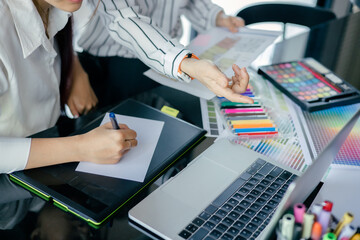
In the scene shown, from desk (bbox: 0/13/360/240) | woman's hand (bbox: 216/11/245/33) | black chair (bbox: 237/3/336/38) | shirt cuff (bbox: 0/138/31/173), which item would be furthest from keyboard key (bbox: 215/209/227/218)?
black chair (bbox: 237/3/336/38)

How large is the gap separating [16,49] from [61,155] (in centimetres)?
29

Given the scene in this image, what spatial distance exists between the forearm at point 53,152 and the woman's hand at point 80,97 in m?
0.41

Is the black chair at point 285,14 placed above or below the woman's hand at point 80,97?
above

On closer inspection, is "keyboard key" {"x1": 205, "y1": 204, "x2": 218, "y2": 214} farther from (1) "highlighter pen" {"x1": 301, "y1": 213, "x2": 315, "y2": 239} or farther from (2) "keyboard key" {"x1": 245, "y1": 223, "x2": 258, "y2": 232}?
(1) "highlighter pen" {"x1": 301, "y1": 213, "x2": 315, "y2": 239}

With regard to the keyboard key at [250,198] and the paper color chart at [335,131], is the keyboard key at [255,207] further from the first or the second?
the paper color chart at [335,131]

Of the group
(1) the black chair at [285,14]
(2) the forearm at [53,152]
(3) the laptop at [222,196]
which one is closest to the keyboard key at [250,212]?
(3) the laptop at [222,196]

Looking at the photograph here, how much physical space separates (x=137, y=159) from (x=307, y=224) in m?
0.41

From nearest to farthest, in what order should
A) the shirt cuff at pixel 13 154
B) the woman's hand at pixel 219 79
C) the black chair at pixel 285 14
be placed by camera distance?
the shirt cuff at pixel 13 154, the woman's hand at pixel 219 79, the black chair at pixel 285 14

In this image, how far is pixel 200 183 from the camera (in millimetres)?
776

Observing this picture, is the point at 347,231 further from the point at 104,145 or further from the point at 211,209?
the point at 104,145

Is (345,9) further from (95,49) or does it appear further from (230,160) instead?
(230,160)

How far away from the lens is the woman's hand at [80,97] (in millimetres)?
1208

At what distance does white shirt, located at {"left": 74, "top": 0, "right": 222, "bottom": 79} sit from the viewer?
1033mm

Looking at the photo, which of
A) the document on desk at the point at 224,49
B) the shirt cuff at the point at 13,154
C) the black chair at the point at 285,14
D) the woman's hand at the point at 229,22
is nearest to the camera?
the shirt cuff at the point at 13,154
